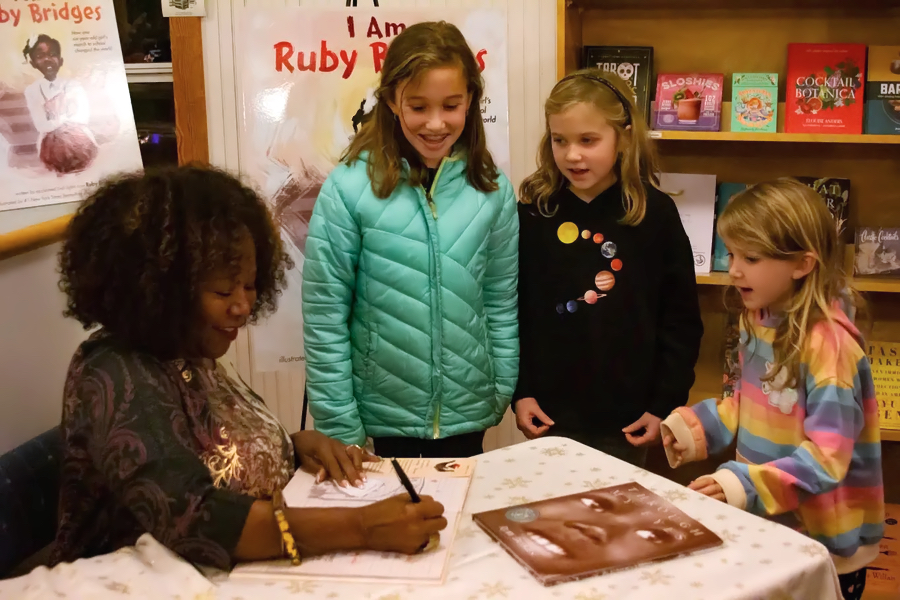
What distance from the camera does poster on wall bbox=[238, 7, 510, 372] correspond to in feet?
7.54

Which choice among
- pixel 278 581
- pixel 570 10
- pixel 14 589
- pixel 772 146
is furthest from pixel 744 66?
pixel 14 589

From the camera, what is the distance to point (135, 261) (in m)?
1.07

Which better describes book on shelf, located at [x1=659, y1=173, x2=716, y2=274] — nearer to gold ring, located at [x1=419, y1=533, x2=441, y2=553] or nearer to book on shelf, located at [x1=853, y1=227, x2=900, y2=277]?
book on shelf, located at [x1=853, y1=227, x2=900, y2=277]

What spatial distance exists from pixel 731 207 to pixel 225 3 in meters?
1.68

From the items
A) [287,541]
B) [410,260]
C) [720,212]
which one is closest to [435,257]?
[410,260]

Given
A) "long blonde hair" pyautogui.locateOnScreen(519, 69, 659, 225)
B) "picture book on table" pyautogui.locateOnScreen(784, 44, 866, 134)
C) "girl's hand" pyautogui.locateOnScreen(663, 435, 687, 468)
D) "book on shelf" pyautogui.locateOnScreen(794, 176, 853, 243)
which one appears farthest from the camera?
"book on shelf" pyautogui.locateOnScreen(794, 176, 853, 243)

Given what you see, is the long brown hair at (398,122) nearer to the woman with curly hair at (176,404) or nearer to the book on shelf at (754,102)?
the woman with curly hair at (176,404)

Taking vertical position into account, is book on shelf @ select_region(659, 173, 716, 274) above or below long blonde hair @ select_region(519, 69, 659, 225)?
below

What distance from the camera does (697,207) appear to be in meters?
2.35

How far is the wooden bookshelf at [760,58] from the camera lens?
2262 mm

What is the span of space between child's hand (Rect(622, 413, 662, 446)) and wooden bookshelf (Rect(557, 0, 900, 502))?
57cm

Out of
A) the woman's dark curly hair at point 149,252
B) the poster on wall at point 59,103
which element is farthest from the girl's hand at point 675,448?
the poster on wall at point 59,103

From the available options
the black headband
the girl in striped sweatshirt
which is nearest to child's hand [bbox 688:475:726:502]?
the girl in striped sweatshirt

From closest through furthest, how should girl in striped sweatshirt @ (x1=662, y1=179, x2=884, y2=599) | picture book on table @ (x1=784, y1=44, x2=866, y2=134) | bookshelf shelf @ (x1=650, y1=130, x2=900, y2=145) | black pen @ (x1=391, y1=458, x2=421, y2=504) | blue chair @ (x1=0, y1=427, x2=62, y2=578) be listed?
black pen @ (x1=391, y1=458, x2=421, y2=504), blue chair @ (x1=0, y1=427, x2=62, y2=578), girl in striped sweatshirt @ (x1=662, y1=179, x2=884, y2=599), bookshelf shelf @ (x1=650, y1=130, x2=900, y2=145), picture book on table @ (x1=784, y1=44, x2=866, y2=134)
